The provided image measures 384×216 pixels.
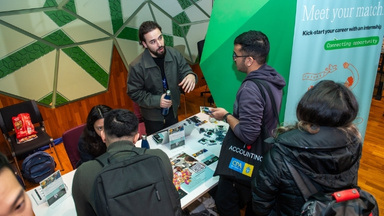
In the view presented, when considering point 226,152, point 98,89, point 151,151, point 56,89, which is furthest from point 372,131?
point 56,89

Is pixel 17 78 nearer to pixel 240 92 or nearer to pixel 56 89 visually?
pixel 56 89

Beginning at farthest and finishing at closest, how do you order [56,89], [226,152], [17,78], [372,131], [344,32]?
[372,131], [56,89], [17,78], [344,32], [226,152]

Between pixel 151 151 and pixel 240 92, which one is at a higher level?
pixel 240 92

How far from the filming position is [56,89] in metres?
3.53

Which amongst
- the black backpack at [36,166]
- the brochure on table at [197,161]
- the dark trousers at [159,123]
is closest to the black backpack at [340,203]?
the brochure on table at [197,161]

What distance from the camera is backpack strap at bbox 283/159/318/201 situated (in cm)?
114

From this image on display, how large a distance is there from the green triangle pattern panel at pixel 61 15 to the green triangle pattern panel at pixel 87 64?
14.0 inches

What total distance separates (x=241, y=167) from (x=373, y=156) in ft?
8.26

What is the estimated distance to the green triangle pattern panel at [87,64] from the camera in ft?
11.6

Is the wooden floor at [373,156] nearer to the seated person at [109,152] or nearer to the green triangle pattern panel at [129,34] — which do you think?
the green triangle pattern panel at [129,34]

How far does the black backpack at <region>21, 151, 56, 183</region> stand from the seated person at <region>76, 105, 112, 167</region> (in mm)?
1357

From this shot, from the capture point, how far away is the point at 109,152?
4.08ft

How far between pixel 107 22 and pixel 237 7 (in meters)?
2.09

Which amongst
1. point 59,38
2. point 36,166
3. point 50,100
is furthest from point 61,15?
point 36,166
